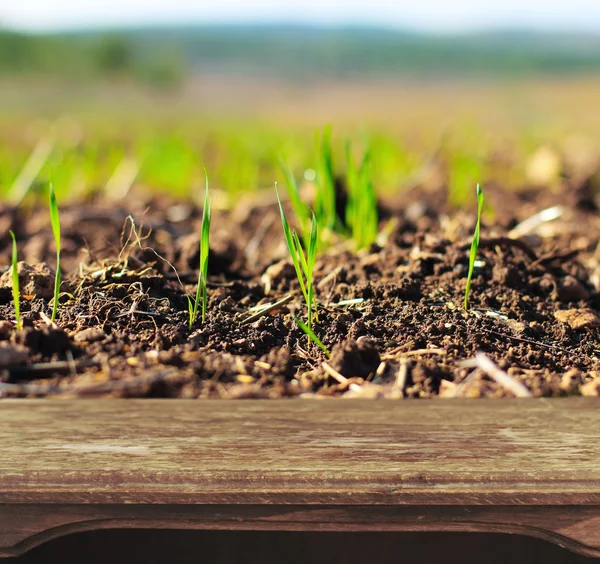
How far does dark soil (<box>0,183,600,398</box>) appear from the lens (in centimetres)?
93

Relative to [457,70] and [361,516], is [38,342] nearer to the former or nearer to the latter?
[361,516]

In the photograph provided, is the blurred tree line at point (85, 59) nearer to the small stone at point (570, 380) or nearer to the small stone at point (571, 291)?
the small stone at point (571, 291)

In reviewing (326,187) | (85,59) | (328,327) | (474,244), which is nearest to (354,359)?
(328,327)

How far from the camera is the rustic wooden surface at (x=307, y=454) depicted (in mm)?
899

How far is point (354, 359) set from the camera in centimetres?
98

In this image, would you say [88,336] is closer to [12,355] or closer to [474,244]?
[12,355]

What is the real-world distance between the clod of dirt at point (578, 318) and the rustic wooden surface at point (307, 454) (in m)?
0.28

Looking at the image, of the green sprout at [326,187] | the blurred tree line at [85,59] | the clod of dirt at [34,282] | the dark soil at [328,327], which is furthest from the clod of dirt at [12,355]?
the blurred tree line at [85,59]

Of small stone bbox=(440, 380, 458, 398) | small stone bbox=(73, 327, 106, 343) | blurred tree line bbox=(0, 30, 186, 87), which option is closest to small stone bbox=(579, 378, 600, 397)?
small stone bbox=(440, 380, 458, 398)

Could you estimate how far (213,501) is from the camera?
0.91 m

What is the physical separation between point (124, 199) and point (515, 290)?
1.85m

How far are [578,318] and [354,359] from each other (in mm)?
441

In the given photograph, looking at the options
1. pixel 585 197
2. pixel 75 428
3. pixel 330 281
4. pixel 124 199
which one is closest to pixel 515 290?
pixel 330 281

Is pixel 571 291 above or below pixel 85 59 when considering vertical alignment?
below
